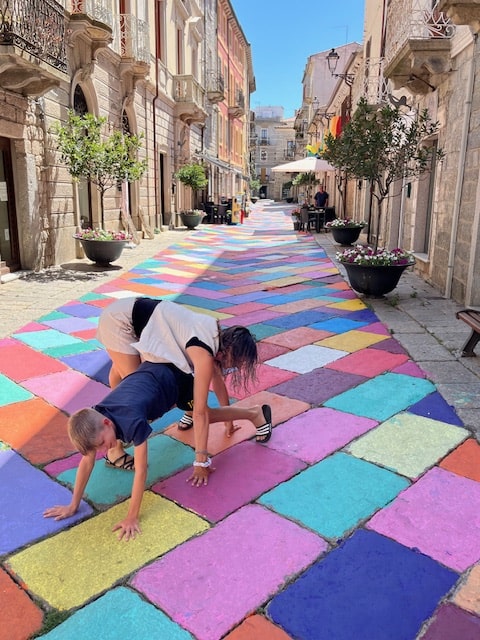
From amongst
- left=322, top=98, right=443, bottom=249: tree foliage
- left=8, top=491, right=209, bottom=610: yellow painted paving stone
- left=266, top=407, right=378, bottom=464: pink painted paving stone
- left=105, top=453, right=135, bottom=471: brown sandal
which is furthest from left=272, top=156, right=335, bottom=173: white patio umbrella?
left=8, top=491, right=209, bottom=610: yellow painted paving stone

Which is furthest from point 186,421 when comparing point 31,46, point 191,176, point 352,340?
point 191,176

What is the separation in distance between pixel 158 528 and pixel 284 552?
0.57 metres

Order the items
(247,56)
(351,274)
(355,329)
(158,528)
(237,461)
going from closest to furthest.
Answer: (158,528) < (237,461) < (355,329) < (351,274) < (247,56)

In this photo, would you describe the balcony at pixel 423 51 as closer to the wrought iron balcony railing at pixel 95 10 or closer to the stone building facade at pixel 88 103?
the stone building facade at pixel 88 103

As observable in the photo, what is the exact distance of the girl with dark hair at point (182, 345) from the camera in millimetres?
2627

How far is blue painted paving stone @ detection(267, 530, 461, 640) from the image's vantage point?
187 cm

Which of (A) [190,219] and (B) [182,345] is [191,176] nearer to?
(A) [190,219]

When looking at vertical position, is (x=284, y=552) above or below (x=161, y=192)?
below

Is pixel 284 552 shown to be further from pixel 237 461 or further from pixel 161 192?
pixel 161 192

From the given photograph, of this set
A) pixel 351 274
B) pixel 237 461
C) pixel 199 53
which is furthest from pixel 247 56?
pixel 237 461

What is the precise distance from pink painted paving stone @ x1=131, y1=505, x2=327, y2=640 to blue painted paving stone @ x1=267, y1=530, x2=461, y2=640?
9 centimetres

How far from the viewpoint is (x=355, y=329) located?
19.1 feet

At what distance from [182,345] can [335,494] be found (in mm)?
1061

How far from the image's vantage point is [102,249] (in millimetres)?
9672
